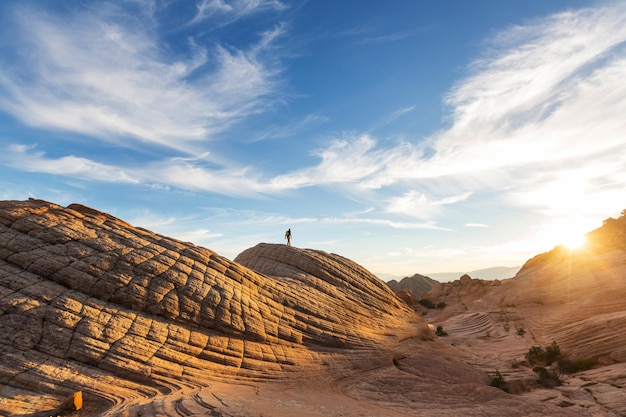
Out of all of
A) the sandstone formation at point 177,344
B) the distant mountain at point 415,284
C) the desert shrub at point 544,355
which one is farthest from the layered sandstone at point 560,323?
the distant mountain at point 415,284

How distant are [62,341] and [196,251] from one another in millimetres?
9687

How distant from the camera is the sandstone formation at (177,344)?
52.8 feet

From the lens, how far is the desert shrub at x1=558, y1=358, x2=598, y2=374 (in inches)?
1109

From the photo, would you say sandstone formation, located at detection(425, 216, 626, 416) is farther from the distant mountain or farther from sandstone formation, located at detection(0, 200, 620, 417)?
the distant mountain

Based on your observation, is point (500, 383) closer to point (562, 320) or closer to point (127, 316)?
point (562, 320)

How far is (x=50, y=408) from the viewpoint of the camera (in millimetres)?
14766

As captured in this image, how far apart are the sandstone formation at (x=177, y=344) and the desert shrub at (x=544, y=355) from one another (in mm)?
3697

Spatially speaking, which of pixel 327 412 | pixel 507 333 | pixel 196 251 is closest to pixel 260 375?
pixel 327 412

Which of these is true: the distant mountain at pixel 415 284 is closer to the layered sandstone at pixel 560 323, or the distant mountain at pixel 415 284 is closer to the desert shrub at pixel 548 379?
the layered sandstone at pixel 560 323

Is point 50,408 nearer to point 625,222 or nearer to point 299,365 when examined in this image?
point 299,365

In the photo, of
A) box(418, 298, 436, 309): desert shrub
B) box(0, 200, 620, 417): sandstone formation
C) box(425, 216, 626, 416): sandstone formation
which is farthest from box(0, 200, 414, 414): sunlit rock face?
box(418, 298, 436, 309): desert shrub

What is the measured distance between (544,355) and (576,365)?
2.40m

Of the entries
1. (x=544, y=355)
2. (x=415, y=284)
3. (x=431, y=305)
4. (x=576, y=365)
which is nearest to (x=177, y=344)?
(x=544, y=355)

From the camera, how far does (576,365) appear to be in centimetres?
2848
